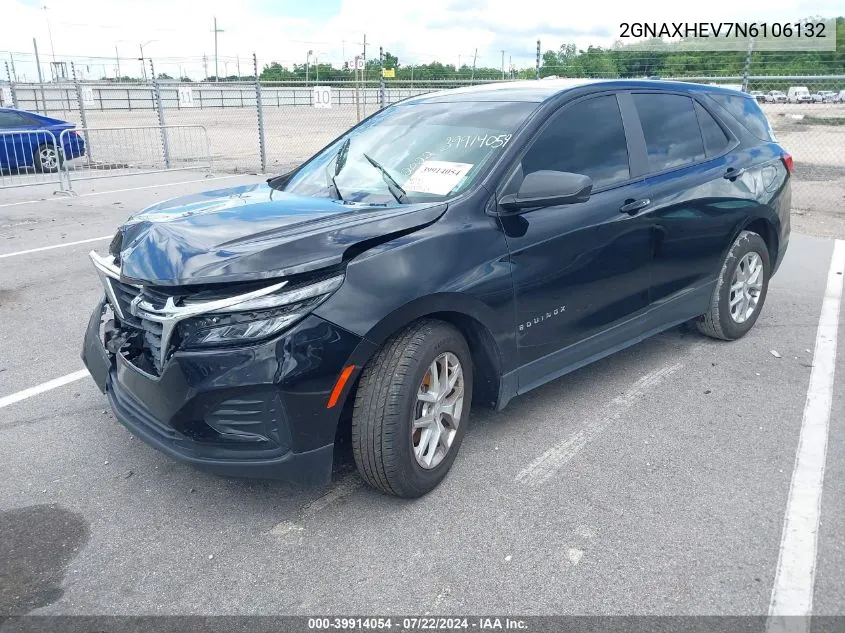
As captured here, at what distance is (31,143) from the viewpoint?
1435 centimetres

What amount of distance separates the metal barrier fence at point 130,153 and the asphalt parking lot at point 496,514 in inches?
414

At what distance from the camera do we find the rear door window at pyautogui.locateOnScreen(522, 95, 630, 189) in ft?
11.8

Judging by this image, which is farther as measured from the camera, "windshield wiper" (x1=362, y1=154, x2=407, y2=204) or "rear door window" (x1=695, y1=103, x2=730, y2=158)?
"rear door window" (x1=695, y1=103, x2=730, y2=158)

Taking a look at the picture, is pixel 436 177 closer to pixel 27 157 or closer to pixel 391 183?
pixel 391 183

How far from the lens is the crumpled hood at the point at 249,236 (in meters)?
2.68

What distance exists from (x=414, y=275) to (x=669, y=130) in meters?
2.39

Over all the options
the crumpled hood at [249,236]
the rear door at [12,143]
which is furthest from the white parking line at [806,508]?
the rear door at [12,143]

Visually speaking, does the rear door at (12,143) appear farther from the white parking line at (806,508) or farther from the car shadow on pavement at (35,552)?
the white parking line at (806,508)

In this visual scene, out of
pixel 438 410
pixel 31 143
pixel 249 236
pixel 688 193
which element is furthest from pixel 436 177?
pixel 31 143

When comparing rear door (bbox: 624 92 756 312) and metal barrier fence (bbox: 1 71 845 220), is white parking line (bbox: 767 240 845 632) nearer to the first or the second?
rear door (bbox: 624 92 756 312)

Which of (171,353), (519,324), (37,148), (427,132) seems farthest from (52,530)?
(37,148)

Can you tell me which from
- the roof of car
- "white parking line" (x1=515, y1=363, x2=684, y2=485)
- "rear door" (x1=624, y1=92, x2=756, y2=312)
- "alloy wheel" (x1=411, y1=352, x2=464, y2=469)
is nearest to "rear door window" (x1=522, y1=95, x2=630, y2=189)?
the roof of car

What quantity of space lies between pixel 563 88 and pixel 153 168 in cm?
1371

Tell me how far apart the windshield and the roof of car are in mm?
87
